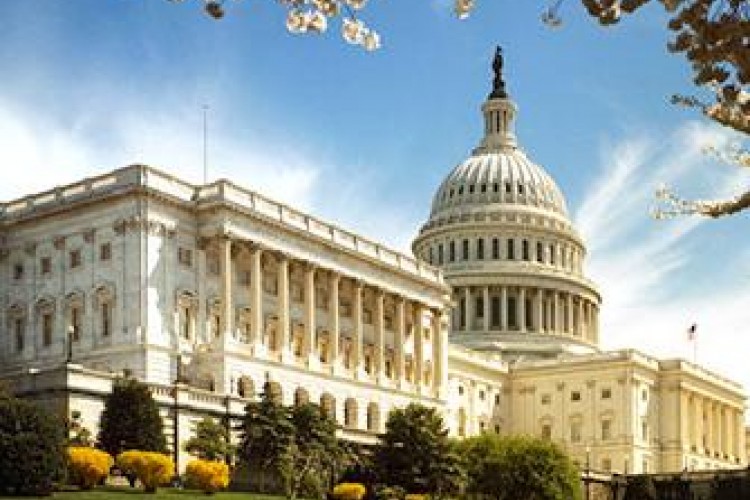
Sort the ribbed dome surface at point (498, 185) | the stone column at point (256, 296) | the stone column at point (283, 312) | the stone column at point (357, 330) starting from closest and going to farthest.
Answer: the stone column at point (256, 296) < the stone column at point (283, 312) < the stone column at point (357, 330) < the ribbed dome surface at point (498, 185)

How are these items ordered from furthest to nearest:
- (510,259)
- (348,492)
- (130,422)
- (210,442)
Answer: (510,259), (210,442), (348,492), (130,422)

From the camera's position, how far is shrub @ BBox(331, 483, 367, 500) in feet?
250

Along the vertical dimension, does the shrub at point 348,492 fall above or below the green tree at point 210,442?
below

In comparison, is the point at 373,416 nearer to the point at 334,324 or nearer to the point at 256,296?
the point at 334,324

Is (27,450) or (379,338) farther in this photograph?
(379,338)

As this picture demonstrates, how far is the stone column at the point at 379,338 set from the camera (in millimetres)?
108875

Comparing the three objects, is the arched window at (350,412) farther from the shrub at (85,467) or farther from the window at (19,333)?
the shrub at (85,467)

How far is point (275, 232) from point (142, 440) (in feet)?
97.5

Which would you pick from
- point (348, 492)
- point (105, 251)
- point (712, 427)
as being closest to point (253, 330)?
point (105, 251)

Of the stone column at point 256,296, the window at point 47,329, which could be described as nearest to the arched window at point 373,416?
the stone column at point 256,296

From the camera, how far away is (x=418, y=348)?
115 meters

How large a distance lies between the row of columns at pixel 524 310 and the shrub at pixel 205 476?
3586 inches

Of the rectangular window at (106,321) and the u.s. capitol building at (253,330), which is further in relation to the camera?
the rectangular window at (106,321)

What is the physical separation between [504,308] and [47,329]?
74469mm
